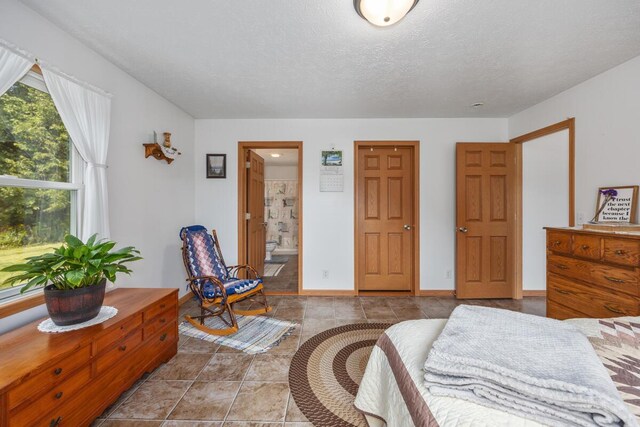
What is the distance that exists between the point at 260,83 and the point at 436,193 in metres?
2.61

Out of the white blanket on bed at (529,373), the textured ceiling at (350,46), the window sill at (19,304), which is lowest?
the window sill at (19,304)

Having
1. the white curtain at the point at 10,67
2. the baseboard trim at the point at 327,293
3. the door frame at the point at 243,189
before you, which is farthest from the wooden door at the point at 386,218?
the white curtain at the point at 10,67

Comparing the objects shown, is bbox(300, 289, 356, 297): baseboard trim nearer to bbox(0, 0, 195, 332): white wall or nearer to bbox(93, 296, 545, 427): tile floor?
bbox(93, 296, 545, 427): tile floor

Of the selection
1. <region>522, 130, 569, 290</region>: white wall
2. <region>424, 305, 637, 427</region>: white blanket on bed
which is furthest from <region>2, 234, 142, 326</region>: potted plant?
<region>522, 130, 569, 290</region>: white wall

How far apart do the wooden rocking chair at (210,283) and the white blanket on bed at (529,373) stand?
2050mm

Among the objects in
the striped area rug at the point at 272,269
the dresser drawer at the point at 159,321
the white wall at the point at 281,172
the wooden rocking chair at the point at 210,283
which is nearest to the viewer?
the dresser drawer at the point at 159,321

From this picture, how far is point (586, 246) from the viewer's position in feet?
6.33

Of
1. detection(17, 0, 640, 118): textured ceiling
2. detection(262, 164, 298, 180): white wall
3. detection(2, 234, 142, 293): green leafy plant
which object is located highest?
detection(17, 0, 640, 118): textured ceiling

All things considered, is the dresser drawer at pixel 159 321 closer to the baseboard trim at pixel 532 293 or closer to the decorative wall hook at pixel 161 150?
the decorative wall hook at pixel 161 150

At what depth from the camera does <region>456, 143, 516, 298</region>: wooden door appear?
3293 mm

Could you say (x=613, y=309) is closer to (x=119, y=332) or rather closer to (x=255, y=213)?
(x=119, y=332)

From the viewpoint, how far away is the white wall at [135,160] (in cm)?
159

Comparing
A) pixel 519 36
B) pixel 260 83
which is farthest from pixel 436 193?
pixel 260 83

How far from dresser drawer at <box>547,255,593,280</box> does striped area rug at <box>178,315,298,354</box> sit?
7.97 feet
